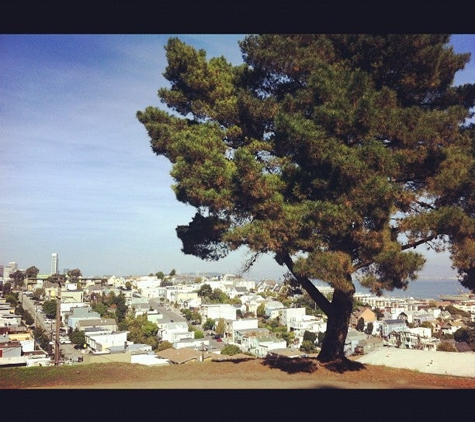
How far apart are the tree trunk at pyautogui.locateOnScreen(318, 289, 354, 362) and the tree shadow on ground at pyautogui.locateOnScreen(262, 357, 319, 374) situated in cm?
30

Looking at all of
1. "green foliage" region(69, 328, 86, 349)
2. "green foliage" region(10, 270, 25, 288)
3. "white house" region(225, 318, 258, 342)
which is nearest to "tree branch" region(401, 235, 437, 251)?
"green foliage" region(69, 328, 86, 349)

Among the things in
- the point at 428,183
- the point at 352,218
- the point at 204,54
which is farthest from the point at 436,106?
the point at 204,54

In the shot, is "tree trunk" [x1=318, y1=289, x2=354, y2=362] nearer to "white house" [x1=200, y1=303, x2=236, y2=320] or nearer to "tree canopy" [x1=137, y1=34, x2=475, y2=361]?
"tree canopy" [x1=137, y1=34, x2=475, y2=361]

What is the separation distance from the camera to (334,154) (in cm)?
499

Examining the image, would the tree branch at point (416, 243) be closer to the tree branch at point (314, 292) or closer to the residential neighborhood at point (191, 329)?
the tree branch at point (314, 292)

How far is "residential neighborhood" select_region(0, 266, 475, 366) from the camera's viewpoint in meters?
18.0

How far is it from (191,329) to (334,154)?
33955mm

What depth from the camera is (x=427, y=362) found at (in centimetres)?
729

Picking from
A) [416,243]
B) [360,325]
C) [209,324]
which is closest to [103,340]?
[209,324]

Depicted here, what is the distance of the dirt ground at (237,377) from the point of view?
536 centimetres

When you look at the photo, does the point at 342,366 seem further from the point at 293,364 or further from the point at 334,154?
the point at 334,154

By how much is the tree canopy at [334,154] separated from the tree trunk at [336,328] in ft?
0.06

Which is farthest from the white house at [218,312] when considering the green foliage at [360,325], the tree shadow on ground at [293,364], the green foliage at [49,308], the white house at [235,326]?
the tree shadow on ground at [293,364]
